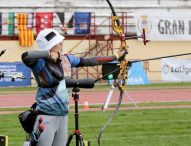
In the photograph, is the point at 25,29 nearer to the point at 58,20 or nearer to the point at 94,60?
the point at 58,20

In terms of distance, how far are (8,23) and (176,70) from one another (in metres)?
8.82

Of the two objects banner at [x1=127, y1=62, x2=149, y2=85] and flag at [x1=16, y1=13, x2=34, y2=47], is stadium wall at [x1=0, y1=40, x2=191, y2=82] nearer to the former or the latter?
flag at [x1=16, y1=13, x2=34, y2=47]

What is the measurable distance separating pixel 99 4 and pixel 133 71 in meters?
10.9

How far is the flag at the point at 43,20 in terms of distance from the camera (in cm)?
3538

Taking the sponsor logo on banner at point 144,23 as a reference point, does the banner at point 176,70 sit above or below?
below

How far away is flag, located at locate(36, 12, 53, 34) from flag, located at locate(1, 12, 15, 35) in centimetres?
128

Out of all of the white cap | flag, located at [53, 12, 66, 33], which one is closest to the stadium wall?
flag, located at [53, 12, 66, 33]

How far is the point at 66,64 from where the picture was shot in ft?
24.5

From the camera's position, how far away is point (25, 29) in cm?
3469

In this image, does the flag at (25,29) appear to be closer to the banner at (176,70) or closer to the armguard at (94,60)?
the banner at (176,70)

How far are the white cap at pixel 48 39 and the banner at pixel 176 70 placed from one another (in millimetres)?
26250

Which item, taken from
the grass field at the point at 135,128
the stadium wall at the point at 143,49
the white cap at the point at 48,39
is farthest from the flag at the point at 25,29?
the white cap at the point at 48,39

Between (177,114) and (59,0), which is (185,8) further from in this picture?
(177,114)

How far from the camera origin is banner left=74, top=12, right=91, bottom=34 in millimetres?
36094
